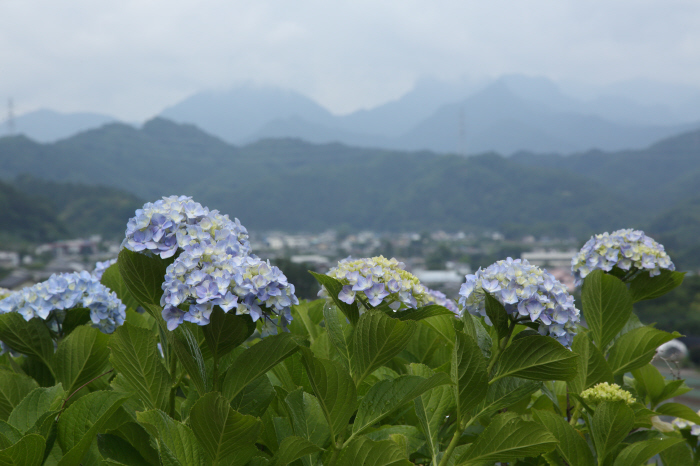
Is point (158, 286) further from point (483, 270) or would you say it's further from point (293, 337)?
point (483, 270)

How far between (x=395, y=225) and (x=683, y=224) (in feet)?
169

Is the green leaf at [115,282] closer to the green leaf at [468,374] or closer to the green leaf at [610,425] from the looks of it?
→ the green leaf at [468,374]

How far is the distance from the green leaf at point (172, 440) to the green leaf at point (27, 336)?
2.94 feet

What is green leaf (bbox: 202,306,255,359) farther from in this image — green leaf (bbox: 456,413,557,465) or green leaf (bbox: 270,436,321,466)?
green leaf (bbox: 456,413,557,465)

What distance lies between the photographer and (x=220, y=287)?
1101 mm

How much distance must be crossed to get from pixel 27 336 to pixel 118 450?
730 mm

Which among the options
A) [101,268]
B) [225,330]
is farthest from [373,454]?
[101,268]

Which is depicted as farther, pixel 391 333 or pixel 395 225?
pixel 395 225

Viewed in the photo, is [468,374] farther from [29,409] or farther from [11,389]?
[11,389]

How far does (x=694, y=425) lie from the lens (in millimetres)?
2047

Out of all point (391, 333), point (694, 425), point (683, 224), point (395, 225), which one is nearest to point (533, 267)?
point (391, 333)

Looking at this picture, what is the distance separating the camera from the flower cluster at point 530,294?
4.34ft

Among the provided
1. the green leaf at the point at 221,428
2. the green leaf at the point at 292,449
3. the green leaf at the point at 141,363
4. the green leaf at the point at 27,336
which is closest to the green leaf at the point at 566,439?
the green leaf at the point at 292,449

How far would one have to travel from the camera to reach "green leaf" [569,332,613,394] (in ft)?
5.52
